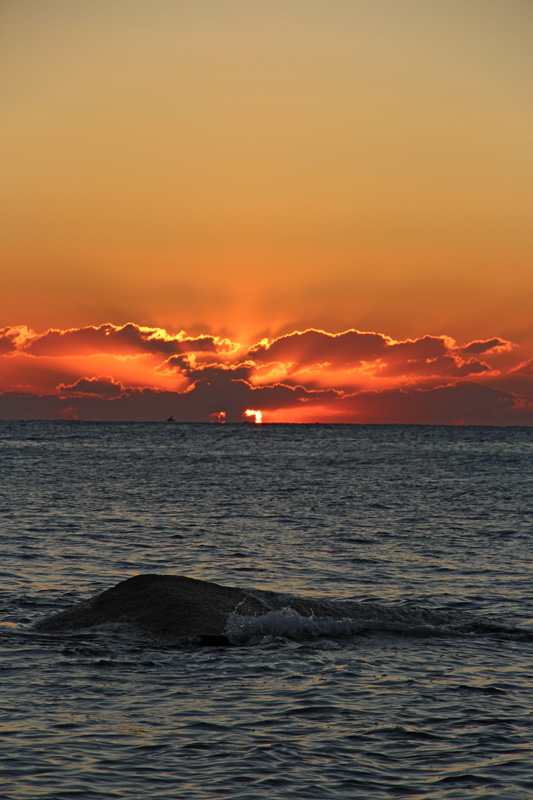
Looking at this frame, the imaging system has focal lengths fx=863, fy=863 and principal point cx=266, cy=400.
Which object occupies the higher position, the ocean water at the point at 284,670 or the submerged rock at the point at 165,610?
the submerged rock at the point at 165,610

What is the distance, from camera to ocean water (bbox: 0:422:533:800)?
39.4 ft

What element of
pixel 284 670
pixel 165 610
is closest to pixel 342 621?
pixel 284 670

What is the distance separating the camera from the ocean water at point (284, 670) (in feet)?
39.4

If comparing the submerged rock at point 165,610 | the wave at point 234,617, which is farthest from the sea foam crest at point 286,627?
the submerged rock at point 165,610

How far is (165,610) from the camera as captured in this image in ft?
63.1

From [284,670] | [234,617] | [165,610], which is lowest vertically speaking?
[284,670]

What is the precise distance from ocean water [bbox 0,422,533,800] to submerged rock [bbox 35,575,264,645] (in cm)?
41

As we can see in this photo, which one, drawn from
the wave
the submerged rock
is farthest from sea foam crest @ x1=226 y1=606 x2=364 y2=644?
the submerged rock

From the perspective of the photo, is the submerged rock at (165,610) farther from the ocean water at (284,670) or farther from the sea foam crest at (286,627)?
the ocean water at (284,670)

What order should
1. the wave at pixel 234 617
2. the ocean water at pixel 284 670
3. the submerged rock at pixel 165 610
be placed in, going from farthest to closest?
the wave at pixel 234 617 < the submerged rock at pixel 165 610 < the ocean water at pixel 284 670

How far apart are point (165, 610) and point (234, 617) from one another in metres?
1.55

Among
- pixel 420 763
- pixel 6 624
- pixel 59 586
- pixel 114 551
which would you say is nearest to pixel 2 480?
pixel 114 551

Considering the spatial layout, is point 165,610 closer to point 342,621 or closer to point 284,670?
point 284,670

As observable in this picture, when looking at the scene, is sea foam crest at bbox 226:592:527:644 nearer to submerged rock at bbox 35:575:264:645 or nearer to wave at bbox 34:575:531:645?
wave at bbox 34:575:531:645
